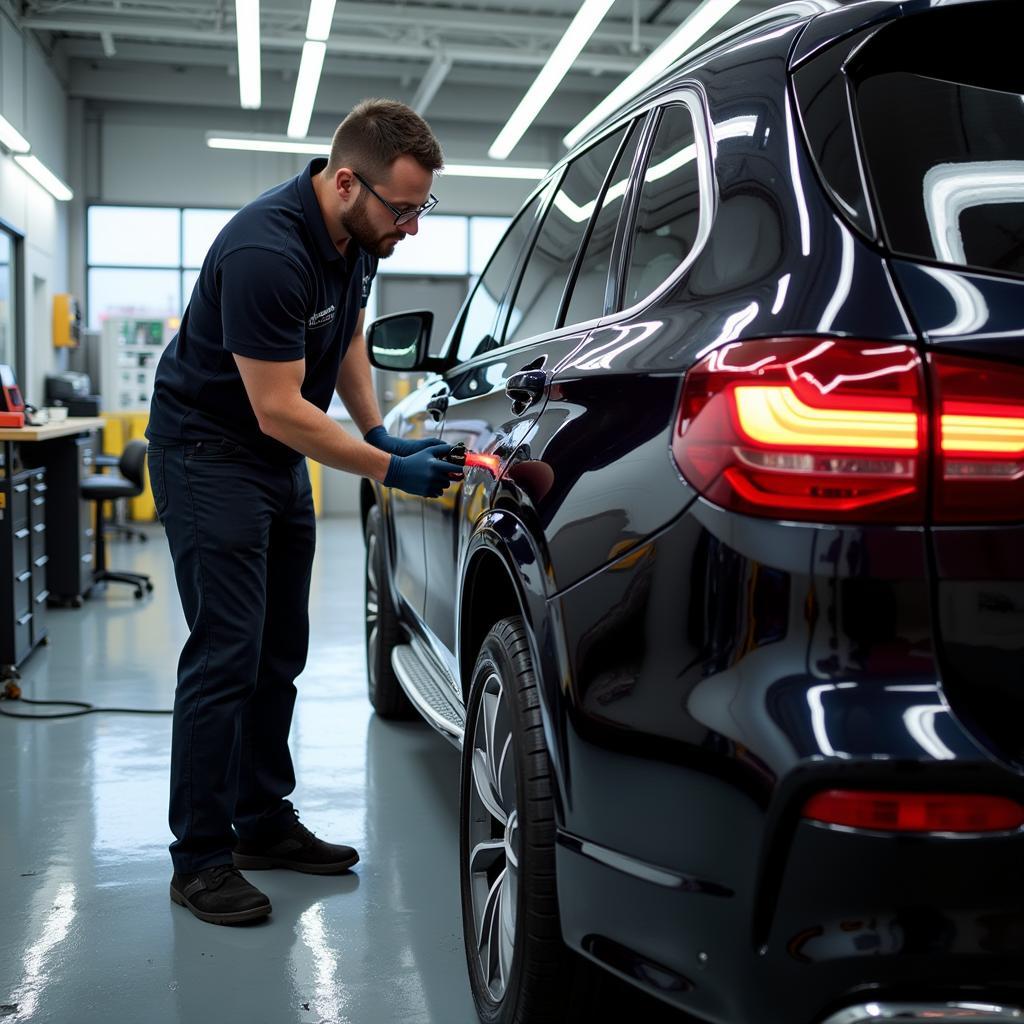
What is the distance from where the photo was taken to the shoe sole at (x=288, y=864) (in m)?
2.61

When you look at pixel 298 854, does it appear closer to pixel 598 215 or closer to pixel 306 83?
pixel 598 215

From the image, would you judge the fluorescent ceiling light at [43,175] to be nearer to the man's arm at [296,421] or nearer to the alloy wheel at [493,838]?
the man's arm at [296,421]

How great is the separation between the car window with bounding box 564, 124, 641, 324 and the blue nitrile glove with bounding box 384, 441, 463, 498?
38 centimetres

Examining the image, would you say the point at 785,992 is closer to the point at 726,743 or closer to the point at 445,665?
the point at 726,743

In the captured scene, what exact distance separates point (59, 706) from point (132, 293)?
33.4 ft

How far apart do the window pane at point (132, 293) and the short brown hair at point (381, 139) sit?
11.5 metres

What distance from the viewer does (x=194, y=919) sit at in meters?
2.36

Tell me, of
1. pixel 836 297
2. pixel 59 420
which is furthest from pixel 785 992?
pixel 59 420

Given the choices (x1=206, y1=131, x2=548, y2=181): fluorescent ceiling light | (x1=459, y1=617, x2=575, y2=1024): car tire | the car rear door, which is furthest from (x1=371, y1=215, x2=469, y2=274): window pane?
(x1=459, y1=617, x2=575, y2=1024): car tire

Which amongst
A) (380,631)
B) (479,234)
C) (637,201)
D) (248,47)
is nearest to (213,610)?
(637,201)

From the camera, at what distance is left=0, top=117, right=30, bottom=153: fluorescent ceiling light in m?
8.80

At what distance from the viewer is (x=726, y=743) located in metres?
1.13

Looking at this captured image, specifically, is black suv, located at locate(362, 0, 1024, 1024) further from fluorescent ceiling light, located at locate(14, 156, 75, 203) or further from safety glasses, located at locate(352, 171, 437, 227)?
fluorescent ceiling light, located at locate(14, 156, 75, 203)

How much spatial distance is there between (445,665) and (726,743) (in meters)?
1.51
